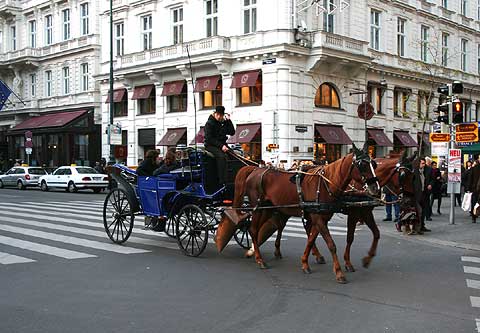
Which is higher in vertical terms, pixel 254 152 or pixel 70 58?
pixel 70 58

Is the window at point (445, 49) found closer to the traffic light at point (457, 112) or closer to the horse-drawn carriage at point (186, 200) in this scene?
the traffic light at point (457, 112)

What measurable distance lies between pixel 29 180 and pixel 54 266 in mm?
28193

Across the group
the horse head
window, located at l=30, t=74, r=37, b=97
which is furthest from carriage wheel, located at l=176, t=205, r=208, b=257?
window, located at l=30, t=74, r=37, b=97

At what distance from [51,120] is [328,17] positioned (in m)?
22.1

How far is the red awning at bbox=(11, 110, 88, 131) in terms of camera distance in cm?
4122

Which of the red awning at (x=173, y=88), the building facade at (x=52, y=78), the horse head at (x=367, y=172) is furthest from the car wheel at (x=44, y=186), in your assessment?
the horse head at (x=367, y=172)

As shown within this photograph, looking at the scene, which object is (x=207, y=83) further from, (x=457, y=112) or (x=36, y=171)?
(x=457, y=112)

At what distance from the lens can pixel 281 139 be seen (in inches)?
1154

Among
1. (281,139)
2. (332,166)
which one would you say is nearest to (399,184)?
(332,166)

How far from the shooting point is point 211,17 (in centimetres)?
3250

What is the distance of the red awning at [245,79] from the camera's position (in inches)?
1167

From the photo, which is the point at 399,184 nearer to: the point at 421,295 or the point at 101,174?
the point at 421,295

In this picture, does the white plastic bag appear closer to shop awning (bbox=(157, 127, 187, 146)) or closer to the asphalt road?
the asphalt road

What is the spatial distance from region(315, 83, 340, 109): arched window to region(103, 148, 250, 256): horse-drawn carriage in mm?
20172
